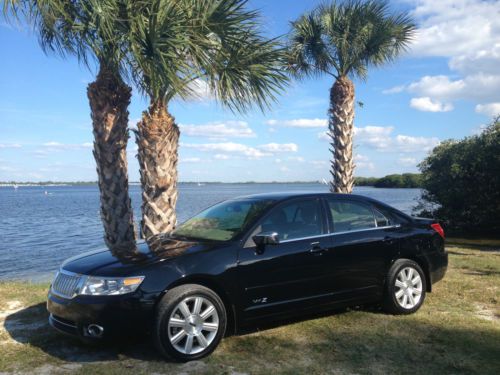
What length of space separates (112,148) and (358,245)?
15.5 feet

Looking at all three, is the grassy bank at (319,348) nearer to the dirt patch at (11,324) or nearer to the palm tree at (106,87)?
the dirt patch at (11,324)

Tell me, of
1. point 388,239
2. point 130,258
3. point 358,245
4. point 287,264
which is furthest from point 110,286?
point 388,239

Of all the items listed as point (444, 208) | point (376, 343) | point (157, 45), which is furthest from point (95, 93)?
point (444, 208)

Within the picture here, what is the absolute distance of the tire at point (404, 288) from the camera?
565cm

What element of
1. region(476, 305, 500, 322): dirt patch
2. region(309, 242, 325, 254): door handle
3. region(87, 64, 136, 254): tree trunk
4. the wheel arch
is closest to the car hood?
region(309, 242, 325, 254): door handle

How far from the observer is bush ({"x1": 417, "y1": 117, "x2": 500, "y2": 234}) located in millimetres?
17266

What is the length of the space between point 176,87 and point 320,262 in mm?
3489

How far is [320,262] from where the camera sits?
16.9 ft

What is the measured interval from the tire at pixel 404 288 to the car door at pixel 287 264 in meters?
0.98

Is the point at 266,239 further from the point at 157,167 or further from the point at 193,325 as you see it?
the point at 157,167

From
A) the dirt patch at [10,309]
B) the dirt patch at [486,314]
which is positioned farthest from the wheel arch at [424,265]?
the dirt patch at [10,309]

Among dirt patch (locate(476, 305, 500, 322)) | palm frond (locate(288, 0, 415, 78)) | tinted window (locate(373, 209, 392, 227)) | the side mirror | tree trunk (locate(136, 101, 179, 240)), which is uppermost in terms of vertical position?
palm frond (locate(288, 0, 415, 78))

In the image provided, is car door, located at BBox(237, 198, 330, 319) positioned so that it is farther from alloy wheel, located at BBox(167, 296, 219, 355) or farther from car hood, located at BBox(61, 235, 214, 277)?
car hood, located at BBox(61, 235, 214, 277)

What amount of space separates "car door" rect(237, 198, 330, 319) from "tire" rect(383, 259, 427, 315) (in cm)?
98
